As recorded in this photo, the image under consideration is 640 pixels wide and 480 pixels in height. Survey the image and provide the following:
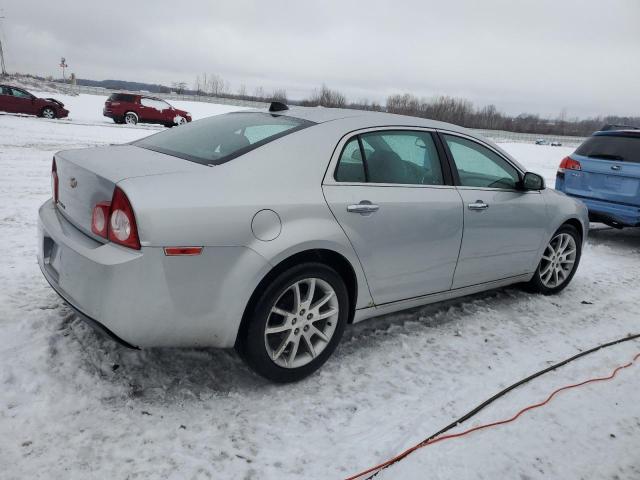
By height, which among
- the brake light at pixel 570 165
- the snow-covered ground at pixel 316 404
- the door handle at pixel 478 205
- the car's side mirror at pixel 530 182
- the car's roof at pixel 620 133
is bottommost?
the snow-covered ground at pixel 316 404

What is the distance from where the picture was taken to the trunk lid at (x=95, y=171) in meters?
2.39

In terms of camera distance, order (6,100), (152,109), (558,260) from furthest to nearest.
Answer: (152,109)
(6,100)
(558,260)

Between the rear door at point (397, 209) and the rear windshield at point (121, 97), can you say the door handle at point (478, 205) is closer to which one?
the rear door at point (397, 209)

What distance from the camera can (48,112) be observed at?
2014 centimetres

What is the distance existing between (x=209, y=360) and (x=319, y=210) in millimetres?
1177

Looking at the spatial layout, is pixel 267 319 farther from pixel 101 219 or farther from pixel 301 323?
pixel 101 219

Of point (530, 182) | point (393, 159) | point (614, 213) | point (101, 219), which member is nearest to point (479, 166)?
point (530, 182)

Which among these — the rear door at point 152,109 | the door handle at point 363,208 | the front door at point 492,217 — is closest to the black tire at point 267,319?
the door handle at point 363,208

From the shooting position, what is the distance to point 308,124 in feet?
9.78

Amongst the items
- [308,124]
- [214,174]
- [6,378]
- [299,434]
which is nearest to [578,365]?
[299,434]

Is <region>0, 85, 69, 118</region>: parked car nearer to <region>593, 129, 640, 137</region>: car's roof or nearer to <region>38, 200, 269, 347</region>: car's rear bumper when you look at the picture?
<region>593, 129, 640, 137</region>: car's roof

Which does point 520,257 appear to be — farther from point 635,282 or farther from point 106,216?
point 106,216

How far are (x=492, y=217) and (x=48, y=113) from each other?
21419 millimetres

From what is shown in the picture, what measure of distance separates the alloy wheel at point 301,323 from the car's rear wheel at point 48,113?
21.4 metres
